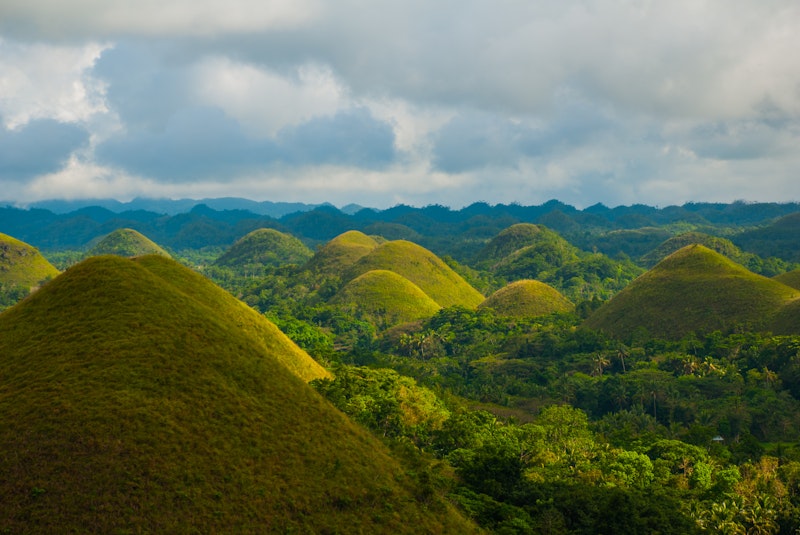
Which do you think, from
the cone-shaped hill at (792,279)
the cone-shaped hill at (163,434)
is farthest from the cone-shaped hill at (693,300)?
the cone-shaped hill at (163,434)

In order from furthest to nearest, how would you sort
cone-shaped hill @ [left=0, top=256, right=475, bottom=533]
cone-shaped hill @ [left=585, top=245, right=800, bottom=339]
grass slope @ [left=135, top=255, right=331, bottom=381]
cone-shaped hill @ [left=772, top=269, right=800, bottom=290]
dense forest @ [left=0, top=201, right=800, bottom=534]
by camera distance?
1. cone-shaped hill @ [left=772, top=269, right=800, bottom=290]
2. cone-shaped hill @ [left=585, top=245, right=800, bottom=339]
3. grass slope @ [left=135, top=255, right=331, bottom=381]
4. dense forest @ [left=0, top=201, right=800, bottom=534]
5. cone-shaped hill @ [left=0, top=256, right=475, bottom=533]

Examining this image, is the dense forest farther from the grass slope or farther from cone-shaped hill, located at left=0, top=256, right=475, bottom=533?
cone-shaped hill, located at left=0, top=256, right=475, bottom=533

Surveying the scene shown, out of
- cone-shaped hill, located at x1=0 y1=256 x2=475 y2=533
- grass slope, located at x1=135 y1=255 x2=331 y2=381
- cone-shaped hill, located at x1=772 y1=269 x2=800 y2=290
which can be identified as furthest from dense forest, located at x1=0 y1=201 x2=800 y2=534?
cone-shaped hill, located at x1=0 y1=256 x2=475 y2=533

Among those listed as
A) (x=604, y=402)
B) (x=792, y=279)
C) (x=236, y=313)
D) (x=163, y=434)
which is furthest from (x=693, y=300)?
(x=163, y=434)

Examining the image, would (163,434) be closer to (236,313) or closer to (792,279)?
(236,313)

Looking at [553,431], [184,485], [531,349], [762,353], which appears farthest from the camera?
[531,349]

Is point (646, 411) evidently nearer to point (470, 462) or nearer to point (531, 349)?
point (531, 349)

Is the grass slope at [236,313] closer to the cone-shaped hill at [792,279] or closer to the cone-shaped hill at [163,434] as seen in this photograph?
the cone-shaped hill at [163,434]

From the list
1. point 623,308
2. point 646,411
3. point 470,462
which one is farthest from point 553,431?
point 623,308
